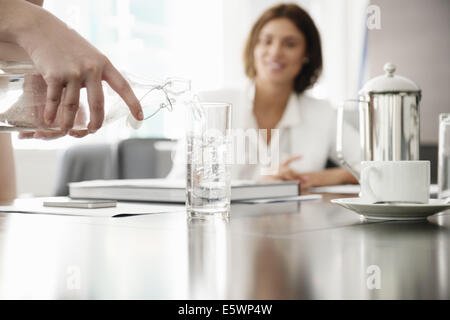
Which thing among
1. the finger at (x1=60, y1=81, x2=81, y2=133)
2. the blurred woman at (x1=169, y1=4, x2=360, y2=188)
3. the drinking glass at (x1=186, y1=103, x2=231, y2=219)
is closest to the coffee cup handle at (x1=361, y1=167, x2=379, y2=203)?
the drinking glass at (x1=186, y1=103, x2=231, y2=219)

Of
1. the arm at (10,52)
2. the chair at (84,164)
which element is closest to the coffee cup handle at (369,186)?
the arm at (10,52)

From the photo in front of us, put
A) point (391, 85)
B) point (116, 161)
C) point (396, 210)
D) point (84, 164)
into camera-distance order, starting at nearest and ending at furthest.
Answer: point (396, 210), point (391, 85), point (84, 164), point (116, 161)

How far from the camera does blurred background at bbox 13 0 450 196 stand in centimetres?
316

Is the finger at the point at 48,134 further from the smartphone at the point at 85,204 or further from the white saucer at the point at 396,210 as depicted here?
the white saucer at the point at 396,210

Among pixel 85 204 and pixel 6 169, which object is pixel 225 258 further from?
pixel 6 169

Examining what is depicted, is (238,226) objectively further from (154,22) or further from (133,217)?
(154,22)

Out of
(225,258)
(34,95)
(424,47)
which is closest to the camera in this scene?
(225,258)

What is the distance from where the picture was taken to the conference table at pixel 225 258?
38 cm

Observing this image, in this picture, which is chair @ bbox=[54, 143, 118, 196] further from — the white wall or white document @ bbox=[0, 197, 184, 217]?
the white wall

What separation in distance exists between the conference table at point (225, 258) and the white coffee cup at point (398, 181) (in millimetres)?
40

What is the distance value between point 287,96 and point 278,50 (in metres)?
0.22

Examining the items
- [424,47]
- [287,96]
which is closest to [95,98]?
[287,96]

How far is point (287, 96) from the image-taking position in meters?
2.62
